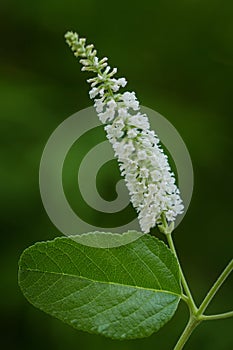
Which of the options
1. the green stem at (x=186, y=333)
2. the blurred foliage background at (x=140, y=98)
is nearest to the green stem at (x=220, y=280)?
the green stem at (x=186, y=333)

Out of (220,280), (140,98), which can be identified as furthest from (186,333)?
(140,98)

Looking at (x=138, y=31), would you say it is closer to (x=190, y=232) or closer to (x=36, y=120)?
(x=36, y=120)

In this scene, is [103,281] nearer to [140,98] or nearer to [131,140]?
[131,140]

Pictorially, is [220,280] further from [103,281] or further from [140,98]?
[140,98]

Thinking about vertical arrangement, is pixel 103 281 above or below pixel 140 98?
below

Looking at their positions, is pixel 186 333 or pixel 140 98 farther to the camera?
pixel 140 98

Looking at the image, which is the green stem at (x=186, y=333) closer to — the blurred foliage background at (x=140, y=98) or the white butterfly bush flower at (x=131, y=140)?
the white butterfly bush flower at (x=131, y=140)

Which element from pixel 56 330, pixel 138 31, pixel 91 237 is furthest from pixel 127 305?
pixel 138 31
